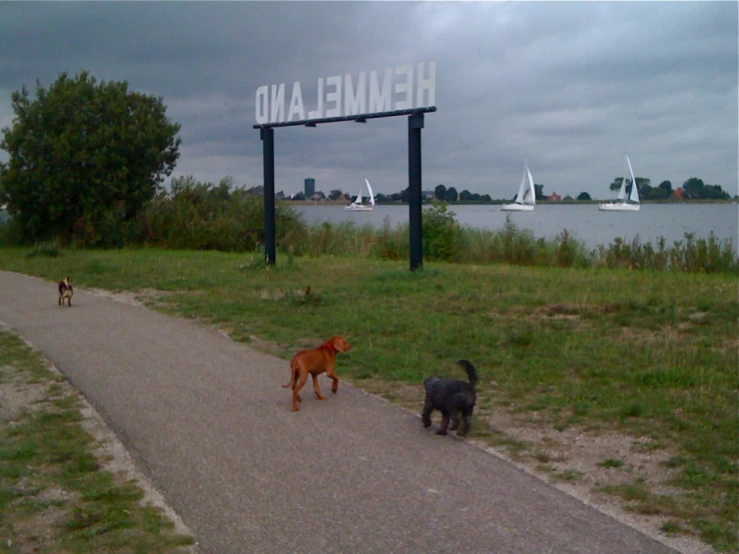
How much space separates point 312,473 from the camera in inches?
216

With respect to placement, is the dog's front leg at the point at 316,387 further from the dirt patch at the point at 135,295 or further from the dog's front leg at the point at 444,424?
the dirt patch at the point at 135,295

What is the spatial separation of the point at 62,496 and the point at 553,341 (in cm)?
593

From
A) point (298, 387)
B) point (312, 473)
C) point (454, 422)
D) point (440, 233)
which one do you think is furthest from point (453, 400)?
point (440, 233)

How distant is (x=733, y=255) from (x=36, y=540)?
16688mm

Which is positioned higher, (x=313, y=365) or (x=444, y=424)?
(x=313, y=365)

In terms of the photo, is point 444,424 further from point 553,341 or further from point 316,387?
point 553,341

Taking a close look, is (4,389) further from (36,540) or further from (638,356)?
(638,356)

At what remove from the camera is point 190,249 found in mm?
29469

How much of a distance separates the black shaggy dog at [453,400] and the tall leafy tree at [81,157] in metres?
25.4

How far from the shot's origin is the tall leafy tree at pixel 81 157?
1153 inches

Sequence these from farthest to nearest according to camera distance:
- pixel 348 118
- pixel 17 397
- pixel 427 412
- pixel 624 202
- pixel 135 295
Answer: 1. pixel 624 202
2. pixel 348 118
3. pixel 135 295
4. pixel 17 397
5. pixel 427 412

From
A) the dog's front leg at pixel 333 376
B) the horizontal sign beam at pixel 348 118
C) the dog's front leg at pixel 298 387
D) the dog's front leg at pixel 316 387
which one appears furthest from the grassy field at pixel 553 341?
the horizontal sign beam at pixel 348 118

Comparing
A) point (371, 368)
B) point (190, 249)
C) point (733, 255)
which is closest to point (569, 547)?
point (371, 368)

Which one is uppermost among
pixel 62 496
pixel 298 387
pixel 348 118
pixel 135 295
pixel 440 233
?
pixel 348 118
